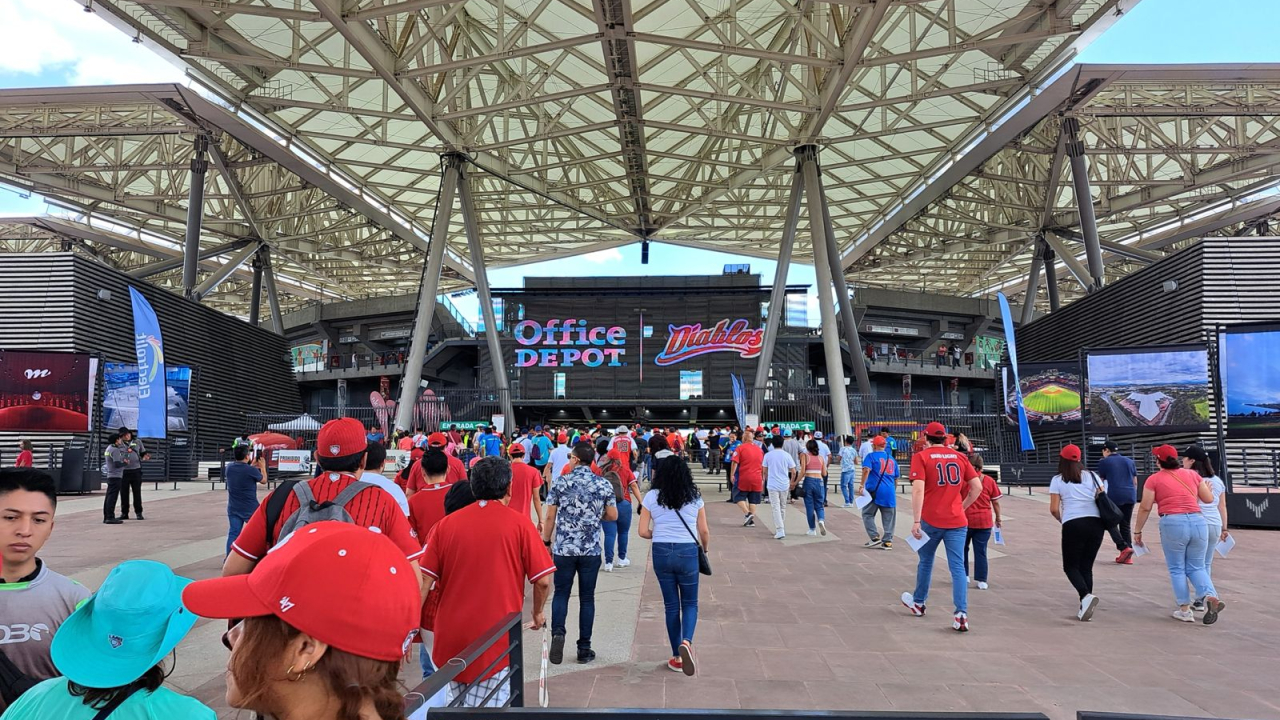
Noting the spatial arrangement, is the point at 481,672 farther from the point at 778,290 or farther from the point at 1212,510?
the point at 778,290

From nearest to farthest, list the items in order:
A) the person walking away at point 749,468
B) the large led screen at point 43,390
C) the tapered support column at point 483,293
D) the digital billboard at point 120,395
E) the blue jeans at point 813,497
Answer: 1. the blue jeans at point 813,497
2. the person walking away at point 749,468
3. the large led screen at point 43,390
4. the digital billboard at point 120,395
5. the tapered support column at point 483,293

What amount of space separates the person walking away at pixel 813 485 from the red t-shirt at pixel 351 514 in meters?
9.74

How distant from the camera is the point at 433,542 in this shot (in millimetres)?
4000

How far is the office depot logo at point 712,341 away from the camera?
45.1 m

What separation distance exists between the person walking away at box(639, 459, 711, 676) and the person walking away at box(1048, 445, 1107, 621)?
3780 mm

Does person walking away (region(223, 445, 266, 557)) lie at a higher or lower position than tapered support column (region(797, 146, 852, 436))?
lower

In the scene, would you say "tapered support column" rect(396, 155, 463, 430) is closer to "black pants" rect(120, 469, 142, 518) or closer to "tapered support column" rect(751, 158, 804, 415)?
"tapered support column" rect(751, 158, 804, 415)

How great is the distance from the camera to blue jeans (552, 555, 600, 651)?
5.88m

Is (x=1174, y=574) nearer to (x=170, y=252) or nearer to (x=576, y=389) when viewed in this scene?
(x=576, y=389)

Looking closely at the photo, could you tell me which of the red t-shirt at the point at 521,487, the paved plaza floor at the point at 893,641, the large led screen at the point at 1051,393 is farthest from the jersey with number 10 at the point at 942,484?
the large led screen at the point at 1051,393

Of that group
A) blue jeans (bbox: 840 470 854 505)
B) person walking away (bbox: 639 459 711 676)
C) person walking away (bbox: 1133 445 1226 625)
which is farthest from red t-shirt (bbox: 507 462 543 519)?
blue jeans (bbox: 840 470 854 505)

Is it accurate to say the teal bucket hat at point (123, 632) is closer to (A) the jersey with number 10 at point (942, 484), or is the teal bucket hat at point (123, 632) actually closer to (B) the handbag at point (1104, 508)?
(A) the jersey with number 10 at point (942, 484)

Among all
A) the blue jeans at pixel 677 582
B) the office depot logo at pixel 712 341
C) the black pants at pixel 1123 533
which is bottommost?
the black pants at pixel 1123 533

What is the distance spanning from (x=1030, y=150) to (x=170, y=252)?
47347mm
